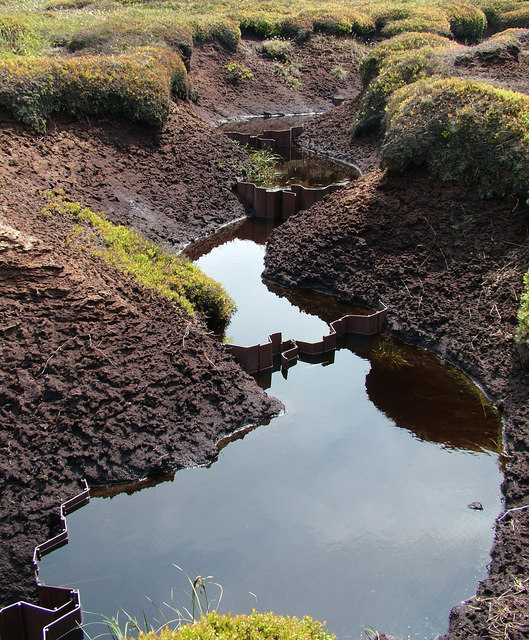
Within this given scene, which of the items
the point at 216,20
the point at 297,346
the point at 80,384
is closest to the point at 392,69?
the point at 216,20

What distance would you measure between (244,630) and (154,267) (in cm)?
761

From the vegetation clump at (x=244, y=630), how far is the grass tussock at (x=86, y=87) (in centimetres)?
1253

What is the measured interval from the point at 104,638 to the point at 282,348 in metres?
6.02

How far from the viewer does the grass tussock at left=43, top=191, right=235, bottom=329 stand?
11.7 m

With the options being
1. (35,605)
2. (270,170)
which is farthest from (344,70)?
(35,605)

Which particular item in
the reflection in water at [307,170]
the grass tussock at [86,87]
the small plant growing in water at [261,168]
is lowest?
the reflection in water at [307,170]

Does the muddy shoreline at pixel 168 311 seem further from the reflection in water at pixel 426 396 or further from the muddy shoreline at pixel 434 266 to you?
the reflection in water at pixel 426 396

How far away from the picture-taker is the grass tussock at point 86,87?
15.4m

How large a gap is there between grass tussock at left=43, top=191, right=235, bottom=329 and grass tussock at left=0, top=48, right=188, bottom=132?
3.16 meters

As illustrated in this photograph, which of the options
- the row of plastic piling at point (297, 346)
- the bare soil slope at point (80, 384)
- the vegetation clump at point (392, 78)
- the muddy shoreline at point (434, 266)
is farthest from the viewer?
the vegetation clump at point (392, 78)

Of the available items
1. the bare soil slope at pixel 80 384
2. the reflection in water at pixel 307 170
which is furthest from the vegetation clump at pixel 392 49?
the bare soil slope at pixel 80 384

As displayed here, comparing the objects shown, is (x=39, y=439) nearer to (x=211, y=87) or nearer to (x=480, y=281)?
(x=480, y=281)

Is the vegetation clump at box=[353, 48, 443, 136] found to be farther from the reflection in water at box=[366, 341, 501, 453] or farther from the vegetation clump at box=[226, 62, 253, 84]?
the reflection in water at box=[366, 341, 501, 453]

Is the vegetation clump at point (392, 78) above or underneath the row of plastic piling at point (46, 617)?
above
